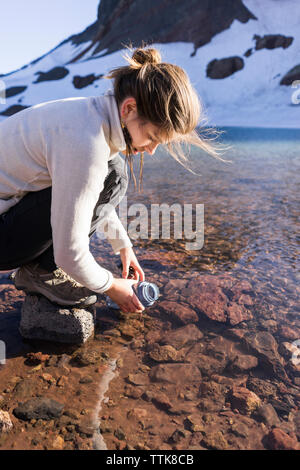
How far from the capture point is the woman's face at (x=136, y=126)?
122 centimetres

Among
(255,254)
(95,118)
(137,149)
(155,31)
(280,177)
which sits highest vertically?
(155,31)

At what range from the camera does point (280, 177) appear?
227 inches

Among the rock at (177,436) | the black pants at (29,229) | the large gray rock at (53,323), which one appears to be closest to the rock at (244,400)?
the rock at (177,436)

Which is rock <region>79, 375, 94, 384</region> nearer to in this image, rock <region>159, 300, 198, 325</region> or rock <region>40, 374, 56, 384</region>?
rock <region>40, 374, 56, 384</region>

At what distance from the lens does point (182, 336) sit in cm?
175

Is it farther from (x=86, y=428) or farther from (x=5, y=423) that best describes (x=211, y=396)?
(x=5, y=423)

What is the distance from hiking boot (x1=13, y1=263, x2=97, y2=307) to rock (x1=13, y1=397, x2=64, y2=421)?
1.54 feet

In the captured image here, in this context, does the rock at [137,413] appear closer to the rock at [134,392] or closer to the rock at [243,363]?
the rock at [134,392]

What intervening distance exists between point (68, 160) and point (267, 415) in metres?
1.16

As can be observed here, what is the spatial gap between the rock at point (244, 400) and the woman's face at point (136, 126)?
40.2 inches

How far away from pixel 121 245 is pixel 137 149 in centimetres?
63

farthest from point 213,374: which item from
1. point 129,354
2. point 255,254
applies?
point 255,254

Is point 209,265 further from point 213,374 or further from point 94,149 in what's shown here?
Result: point 94,149

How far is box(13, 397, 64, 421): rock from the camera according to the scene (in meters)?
1.26
